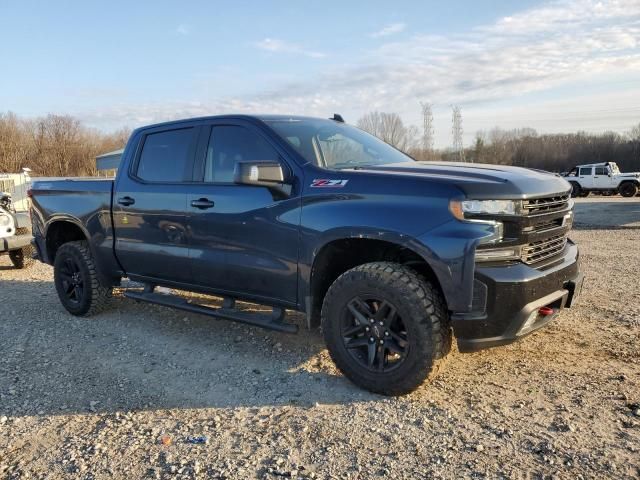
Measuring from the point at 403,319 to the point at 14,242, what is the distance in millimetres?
7436

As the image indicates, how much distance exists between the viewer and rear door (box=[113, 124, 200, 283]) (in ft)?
15.3

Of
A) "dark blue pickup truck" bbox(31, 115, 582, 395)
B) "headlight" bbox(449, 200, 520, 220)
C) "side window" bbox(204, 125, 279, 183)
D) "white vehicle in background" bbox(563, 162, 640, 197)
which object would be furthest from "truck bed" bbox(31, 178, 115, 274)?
"white vehicle in background" bbox(563, 162, 640, 197)

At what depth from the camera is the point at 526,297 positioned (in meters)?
3.25

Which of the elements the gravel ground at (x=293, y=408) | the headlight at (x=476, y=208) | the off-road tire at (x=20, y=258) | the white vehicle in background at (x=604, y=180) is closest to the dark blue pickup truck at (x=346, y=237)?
the headlight at (x=476, y=208)

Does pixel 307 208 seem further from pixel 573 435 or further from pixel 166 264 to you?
pixel 573 435

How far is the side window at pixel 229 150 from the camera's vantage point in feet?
14.0

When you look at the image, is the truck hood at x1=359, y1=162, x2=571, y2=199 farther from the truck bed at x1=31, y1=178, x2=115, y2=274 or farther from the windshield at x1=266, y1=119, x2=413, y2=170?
the truck bed at x1=31, y1=178, x2=115, y2=274

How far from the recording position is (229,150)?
14.6 feet

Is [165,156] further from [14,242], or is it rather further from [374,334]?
[14,242]

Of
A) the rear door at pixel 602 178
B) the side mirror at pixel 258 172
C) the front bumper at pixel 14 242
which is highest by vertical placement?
the side mirror at pixel 258 172

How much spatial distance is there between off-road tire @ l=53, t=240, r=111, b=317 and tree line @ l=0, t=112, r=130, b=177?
4929 cm

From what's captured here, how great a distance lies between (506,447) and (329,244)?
169 centimetres

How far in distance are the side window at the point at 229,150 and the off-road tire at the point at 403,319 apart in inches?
49.9

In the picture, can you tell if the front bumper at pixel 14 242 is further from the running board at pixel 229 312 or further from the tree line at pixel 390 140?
the tree line at pixel 390 140
